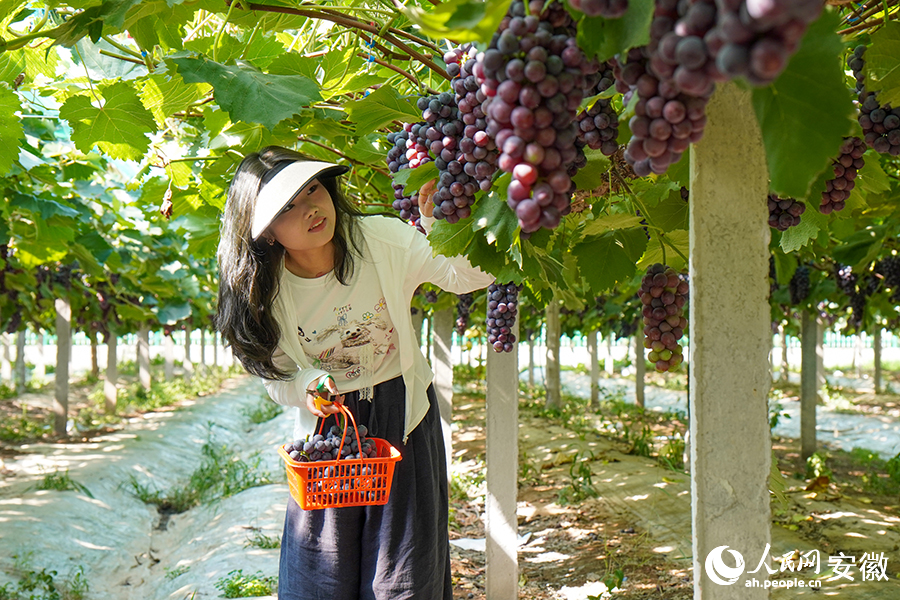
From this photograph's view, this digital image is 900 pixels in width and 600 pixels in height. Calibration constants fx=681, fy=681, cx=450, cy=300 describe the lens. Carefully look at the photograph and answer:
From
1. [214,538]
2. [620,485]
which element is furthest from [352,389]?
[620,485]

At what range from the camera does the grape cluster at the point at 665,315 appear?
1.62 m

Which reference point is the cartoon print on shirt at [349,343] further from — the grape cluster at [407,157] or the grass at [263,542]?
the grass at [263,542]

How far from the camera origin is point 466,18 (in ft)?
2.52

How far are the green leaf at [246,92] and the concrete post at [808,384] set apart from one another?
24.2 feet

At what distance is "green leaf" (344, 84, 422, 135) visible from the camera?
5.81 feet

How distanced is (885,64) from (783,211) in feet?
1.09

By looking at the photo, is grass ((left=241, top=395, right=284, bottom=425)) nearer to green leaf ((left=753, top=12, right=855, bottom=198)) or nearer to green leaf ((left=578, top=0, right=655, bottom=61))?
green leaf ((left=578, top=0, right=655, bottom=61))

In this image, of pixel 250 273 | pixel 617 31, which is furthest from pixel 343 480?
pixel 617 31

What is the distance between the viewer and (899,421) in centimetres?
1234

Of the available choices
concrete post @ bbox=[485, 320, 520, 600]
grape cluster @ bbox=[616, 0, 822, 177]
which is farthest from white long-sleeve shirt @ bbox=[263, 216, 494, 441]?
grape cluster @ bbox=[616, 0, 822, 177]

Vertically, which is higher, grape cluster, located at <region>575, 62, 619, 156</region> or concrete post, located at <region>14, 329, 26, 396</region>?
grape cluster, located at <region>575, 62, 619, 156</region>

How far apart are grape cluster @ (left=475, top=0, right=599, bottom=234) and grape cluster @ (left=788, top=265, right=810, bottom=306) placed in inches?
264

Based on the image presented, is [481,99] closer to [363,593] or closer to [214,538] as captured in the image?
[363,593]

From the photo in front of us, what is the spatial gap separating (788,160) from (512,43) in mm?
324
